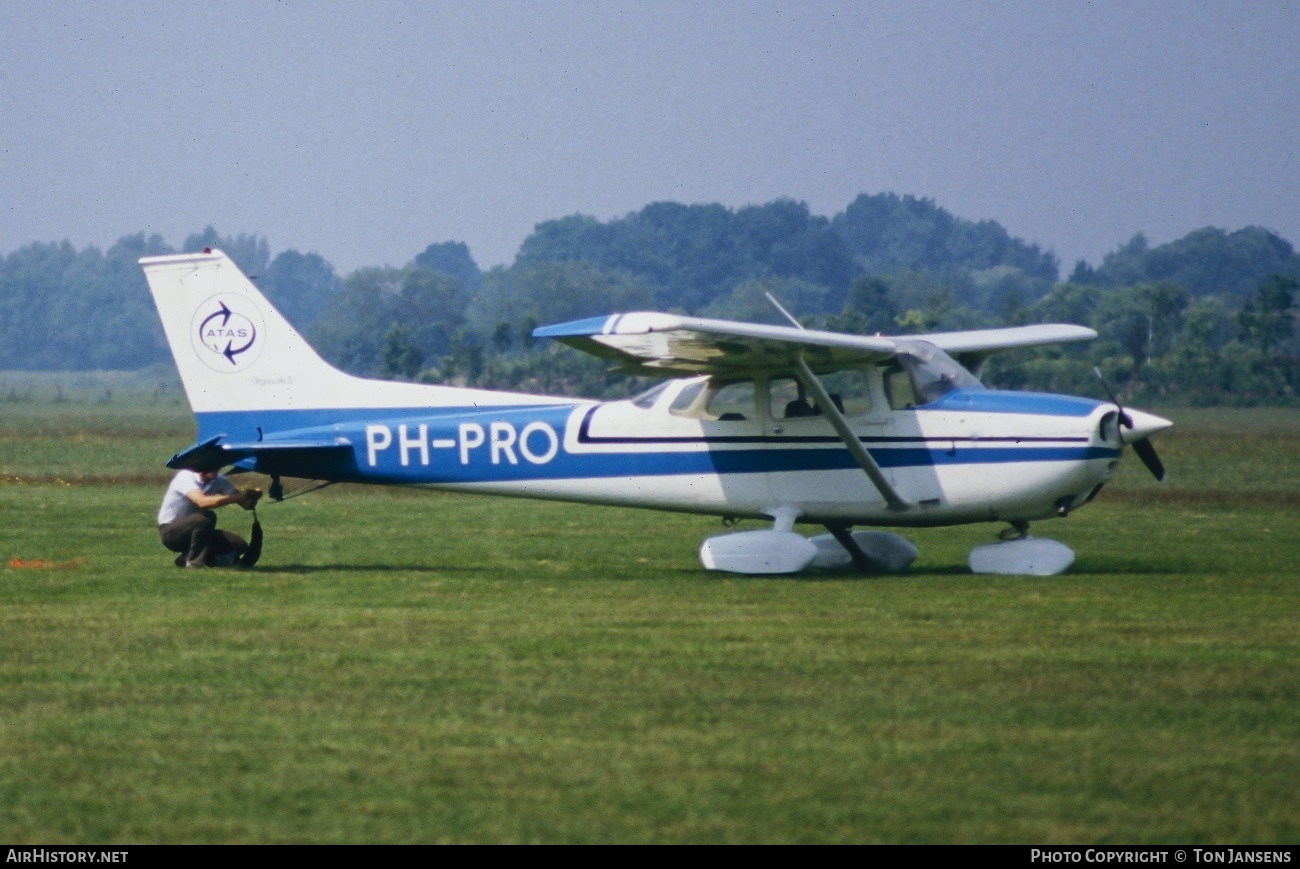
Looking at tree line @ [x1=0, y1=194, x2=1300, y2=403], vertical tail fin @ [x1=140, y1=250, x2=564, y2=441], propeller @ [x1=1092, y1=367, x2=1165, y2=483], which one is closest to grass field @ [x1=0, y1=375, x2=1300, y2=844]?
propeller @ [x1=1092, y1=367, x2=1165, y2=483]

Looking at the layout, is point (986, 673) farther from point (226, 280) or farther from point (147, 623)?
point (226, 280)

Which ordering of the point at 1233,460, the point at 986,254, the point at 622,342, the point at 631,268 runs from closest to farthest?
the point at 622,342 < the point at 1233,460 < the point at 631,268 < the point at 986,254

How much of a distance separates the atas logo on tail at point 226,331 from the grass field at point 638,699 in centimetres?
177

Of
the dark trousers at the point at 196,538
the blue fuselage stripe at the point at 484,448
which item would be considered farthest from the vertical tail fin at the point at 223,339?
the dark trousers at the point at 196,538

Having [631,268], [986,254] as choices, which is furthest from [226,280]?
[986,254]

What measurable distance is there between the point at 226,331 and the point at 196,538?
1.80 metres

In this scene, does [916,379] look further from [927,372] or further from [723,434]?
[723,434]

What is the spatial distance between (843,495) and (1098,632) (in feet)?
12.2

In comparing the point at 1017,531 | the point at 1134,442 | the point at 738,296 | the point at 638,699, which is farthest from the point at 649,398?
the point at 738,296

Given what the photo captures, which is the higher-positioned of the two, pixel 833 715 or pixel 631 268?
pixel 631 268

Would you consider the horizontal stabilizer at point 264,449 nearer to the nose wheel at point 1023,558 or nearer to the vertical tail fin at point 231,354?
the vertical tail fin at point 231,354

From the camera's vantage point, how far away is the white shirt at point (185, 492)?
14.0 meters

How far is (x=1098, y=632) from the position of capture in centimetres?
1020

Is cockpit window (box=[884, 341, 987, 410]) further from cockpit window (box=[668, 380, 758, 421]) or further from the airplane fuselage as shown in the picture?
cockpit window (box=[668, 380, 758, 421])
